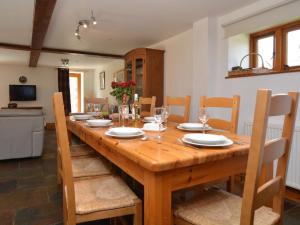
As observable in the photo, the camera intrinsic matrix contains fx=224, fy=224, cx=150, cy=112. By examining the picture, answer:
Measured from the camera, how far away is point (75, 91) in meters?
8.23

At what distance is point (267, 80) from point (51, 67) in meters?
6.79

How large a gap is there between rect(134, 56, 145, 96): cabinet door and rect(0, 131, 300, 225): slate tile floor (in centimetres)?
189

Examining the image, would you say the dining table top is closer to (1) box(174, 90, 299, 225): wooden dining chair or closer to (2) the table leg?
(2) the table leg

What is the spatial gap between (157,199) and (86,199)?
0.45 meters

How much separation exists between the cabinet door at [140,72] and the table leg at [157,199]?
314 centimetres

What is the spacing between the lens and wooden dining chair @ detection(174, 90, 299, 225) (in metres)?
0.69

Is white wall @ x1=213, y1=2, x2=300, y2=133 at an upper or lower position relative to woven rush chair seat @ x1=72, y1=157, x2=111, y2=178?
upper

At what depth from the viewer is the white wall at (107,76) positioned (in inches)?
240

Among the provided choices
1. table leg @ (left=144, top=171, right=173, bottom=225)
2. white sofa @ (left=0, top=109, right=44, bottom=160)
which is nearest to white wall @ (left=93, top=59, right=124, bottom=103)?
white sofa @ (left=0, top=109, right=44, bottom=160)

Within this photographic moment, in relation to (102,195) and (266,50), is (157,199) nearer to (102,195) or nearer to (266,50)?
(102,195)

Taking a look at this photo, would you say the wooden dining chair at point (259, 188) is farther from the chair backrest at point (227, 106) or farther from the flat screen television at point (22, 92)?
the flat screen television at point (22, 92)

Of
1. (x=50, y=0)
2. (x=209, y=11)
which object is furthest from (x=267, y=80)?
(x=50, y=0)

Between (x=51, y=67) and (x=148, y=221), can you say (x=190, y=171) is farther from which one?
(x=51, y=67)

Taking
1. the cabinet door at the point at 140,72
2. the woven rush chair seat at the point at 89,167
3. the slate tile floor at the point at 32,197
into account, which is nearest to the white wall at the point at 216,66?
the cabinet door at the point at 140,72
